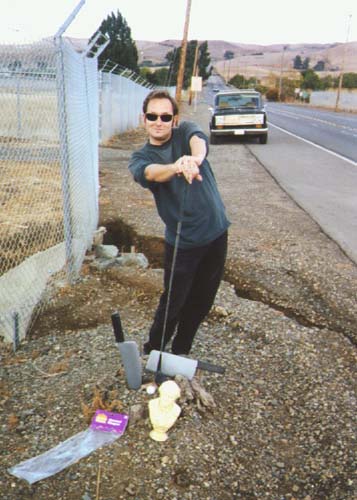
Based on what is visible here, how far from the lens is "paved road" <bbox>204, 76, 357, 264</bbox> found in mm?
7828

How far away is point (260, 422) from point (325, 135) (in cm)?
2030

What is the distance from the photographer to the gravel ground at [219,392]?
8.66 feet

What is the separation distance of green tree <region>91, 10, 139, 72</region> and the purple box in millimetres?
41081

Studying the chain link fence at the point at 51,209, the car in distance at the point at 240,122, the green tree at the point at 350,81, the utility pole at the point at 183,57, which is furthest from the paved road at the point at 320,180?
the green tree at the point at 350,81

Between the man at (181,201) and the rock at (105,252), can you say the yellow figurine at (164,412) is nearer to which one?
the man at (181,201)

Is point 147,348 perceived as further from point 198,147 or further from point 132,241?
point 132,241

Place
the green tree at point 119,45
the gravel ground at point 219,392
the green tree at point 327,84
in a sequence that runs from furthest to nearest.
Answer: the green tree at point 327,84
the green tree at point 119,45
the gravel ground at point 219,392

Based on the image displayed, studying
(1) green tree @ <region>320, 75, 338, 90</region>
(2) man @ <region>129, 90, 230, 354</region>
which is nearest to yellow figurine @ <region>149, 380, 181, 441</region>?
(2) man @ <region>129, 90, 230, 354</region>

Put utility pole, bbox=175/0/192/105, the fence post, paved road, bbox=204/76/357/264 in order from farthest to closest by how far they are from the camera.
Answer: utility pole, bbox=175/0/192/105
paved road, bbox=204/76/357/264
the fence post

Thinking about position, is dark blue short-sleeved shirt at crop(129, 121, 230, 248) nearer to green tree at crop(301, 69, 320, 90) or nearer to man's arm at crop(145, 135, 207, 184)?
man's arm at crop(145, 135, 207, 184)

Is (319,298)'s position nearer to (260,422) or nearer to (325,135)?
(260,422)

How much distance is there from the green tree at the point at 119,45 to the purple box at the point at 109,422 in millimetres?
41081

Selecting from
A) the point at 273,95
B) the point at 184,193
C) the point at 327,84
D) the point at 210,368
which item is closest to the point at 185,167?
the point at 184,193

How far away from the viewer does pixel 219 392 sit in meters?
3.31
